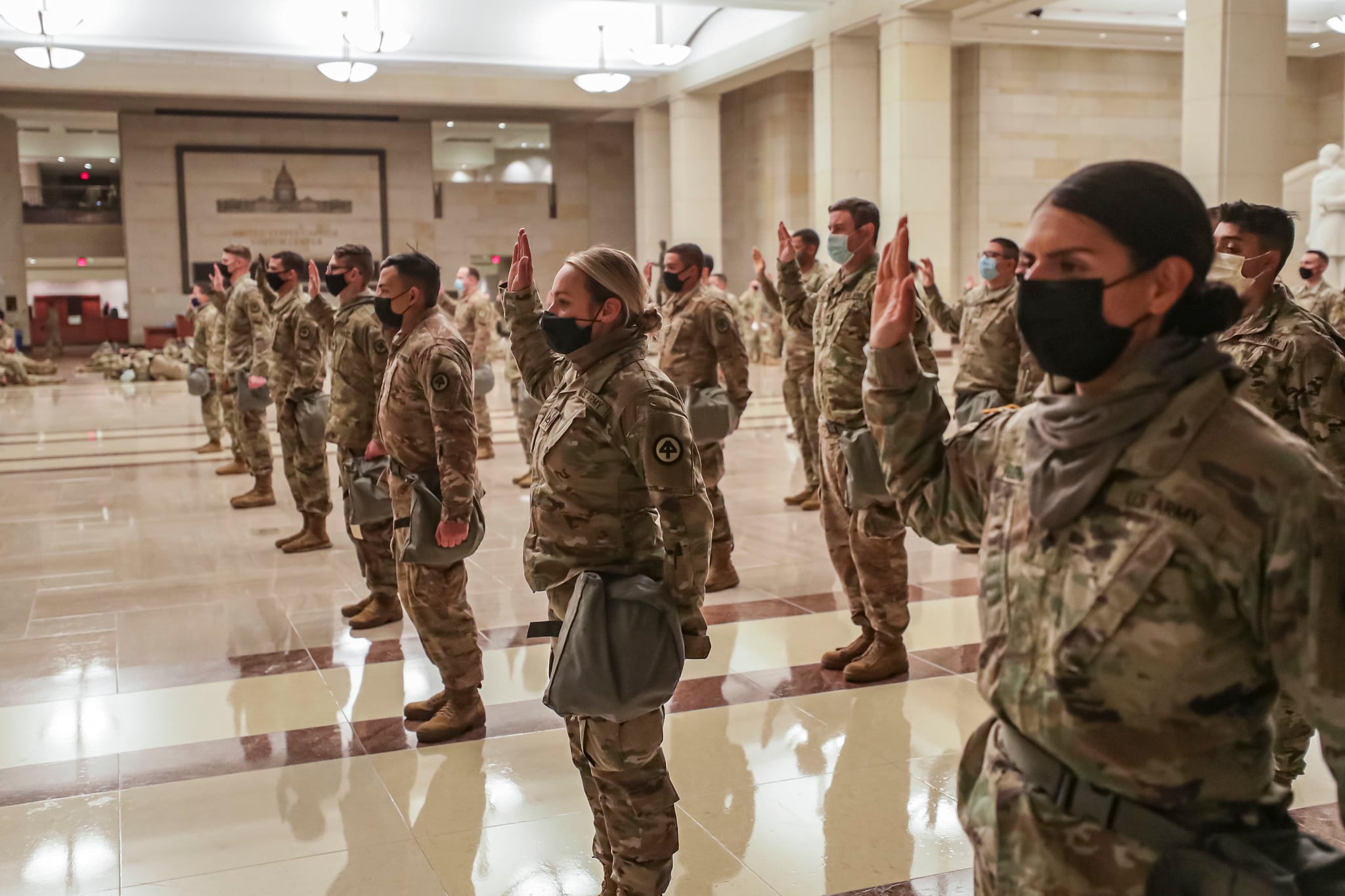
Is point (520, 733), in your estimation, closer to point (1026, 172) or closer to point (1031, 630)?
point (1031, 630)

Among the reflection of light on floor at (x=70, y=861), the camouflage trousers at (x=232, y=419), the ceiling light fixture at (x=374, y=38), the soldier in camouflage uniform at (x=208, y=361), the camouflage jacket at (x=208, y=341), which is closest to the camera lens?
the reflection of light on floor at (x=70, y=861)

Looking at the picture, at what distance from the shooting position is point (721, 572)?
6707mm

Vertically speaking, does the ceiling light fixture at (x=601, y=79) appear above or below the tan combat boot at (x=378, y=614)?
above

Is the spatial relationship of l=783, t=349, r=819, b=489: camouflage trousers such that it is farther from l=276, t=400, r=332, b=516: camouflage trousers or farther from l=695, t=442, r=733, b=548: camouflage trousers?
l=276, t=400, r=332, b=516: camouflage trousers

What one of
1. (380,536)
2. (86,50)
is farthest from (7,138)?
(380,536)

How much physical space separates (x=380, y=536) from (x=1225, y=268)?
3.99 metres

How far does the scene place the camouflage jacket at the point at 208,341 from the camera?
1130cm

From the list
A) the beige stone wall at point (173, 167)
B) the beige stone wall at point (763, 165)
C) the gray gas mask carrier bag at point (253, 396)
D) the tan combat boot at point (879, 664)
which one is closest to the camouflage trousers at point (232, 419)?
the gray gas mask carrier bag at point (253, 396)

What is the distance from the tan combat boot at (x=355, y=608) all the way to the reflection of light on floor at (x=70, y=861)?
96.5 inches

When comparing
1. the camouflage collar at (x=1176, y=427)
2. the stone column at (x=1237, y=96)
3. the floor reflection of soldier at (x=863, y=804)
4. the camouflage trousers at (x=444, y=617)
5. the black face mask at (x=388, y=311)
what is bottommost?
the floor reflection of soldier at (x=863, y=804)

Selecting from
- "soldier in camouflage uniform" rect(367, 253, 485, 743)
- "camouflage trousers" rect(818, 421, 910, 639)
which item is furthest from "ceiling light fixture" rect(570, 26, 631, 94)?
"soldier in camouflage uniform" rect(367, 253, 485, 743)

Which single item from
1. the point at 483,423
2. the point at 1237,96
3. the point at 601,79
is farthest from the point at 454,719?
the point at 601,79

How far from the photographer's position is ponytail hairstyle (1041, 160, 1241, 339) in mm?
1568

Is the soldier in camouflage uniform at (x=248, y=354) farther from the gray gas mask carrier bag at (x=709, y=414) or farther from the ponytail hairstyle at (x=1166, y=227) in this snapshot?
the ponytail hairstyle at (x=1166, y=227)
